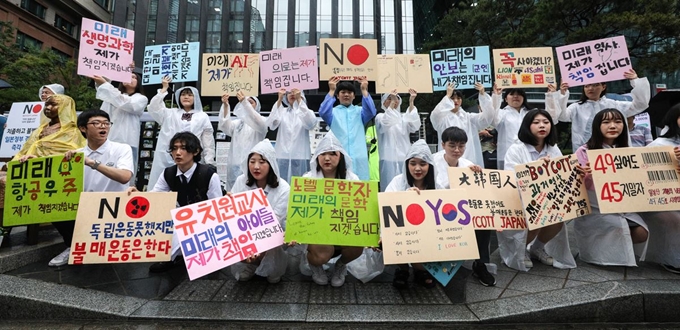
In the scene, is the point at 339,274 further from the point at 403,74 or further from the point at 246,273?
the point at 403,74

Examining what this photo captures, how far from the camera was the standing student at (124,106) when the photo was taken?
197 inches

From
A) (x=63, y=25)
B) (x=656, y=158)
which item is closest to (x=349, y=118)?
(x=656, y=158)

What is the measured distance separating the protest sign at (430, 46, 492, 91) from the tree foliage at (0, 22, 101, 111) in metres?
19.2

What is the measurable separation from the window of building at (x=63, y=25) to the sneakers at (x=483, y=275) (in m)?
43.1

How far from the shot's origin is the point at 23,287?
298 cm

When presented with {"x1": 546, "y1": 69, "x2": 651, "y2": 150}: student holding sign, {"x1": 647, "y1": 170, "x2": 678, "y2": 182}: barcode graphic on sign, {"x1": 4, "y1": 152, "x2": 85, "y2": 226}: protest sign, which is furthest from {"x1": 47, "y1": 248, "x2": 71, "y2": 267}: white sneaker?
{"x1": 546, "y1": 69, "x2": 651, "y2": 150}: student holding sign

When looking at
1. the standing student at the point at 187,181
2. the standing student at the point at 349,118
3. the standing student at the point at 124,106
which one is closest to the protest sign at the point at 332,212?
the standing student at the point at 187,181

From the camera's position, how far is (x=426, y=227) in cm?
302

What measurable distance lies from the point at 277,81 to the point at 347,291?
11.0ft

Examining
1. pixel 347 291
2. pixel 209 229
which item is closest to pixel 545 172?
pixel 347 291

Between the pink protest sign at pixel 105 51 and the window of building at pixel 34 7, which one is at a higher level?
the window of building at pixel 34 7

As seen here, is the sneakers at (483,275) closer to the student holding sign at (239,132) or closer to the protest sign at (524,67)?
the protest sign at (524,67)

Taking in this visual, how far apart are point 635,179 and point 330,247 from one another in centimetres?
316

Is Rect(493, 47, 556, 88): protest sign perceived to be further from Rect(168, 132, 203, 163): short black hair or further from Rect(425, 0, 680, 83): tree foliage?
Rect(425, 0, 680, 83): tree foliage
